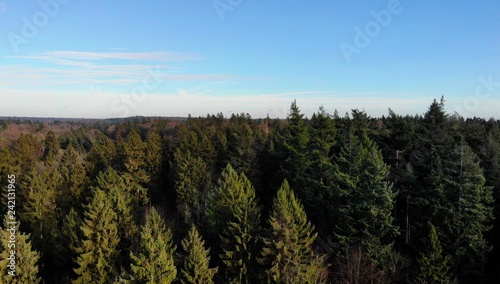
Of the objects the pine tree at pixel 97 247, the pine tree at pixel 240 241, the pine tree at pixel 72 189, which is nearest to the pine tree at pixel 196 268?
the pine tree at pixel 240 241

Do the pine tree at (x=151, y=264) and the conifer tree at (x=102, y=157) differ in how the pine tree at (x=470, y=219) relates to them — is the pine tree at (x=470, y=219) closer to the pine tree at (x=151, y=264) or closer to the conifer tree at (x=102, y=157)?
the pine tree at (x=151, y=264)

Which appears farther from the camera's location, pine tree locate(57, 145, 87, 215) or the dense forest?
pine tree locate(57, 145, 87, 215)

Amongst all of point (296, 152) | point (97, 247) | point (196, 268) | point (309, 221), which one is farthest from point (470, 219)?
point (97, 247)

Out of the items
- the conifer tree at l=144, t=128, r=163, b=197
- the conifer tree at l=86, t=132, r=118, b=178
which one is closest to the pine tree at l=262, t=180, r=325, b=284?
the conifer tree at l=144, t=128, r=163, b=197

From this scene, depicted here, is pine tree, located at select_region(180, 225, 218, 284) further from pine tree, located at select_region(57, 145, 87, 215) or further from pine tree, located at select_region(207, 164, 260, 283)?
pine tree, located at select_region(57, 145, 87, 215)

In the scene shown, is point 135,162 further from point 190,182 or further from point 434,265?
point 434,265

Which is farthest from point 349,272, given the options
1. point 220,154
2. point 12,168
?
point 12,168
